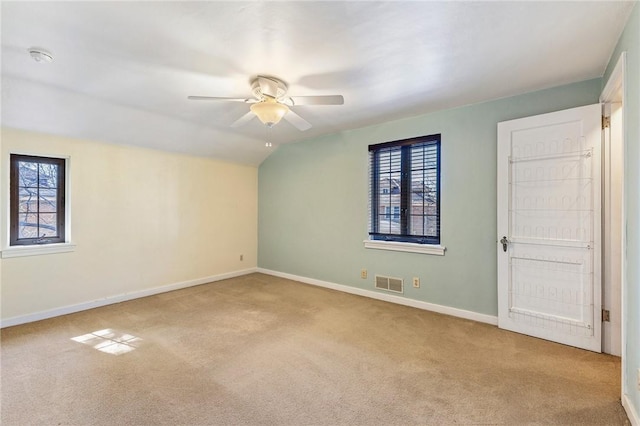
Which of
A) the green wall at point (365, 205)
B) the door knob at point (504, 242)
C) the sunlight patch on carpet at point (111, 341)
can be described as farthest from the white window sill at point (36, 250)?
the door knob at point (504, 242)

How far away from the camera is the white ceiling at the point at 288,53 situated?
5.66 feet

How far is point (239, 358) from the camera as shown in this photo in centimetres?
244

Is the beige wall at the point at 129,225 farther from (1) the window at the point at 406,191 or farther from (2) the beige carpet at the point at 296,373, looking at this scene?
(1) the window at the point at 406,191

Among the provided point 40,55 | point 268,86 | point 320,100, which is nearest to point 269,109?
point 268,86

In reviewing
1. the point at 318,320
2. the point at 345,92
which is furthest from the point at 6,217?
the point at 345,92

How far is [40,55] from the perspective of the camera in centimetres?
212

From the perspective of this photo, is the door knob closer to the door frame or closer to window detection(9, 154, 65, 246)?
the door frame

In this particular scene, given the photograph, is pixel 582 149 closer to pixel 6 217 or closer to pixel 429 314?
pixel 429 314

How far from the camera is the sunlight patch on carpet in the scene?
2576mm

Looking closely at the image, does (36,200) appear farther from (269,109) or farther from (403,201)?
(403,201)

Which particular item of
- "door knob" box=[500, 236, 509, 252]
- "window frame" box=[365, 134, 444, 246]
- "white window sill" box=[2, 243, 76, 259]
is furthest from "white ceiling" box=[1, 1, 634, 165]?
"door knob" box=[500, 236, 509, 252]

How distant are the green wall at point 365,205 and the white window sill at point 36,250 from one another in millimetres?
2873

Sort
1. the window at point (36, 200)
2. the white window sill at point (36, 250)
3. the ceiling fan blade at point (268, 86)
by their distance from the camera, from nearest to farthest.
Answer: the ceiling fan blade at point (268, 86), the white window sill at point (36, 250), the window at point (36, 200)

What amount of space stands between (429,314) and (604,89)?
8.70ft
